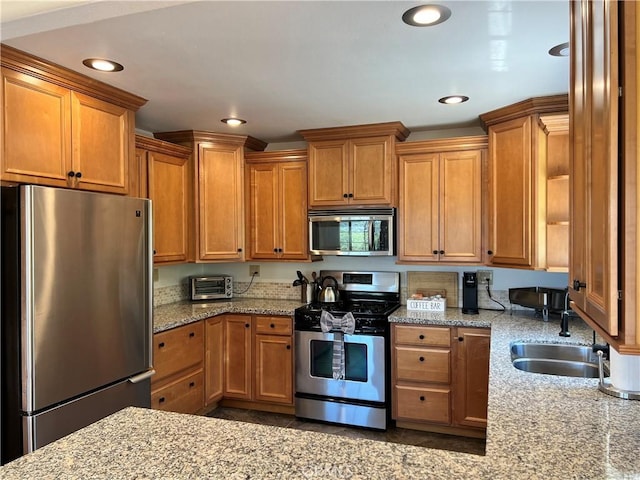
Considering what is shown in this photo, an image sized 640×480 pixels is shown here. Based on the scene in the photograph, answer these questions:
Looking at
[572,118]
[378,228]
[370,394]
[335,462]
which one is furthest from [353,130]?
[335,462]

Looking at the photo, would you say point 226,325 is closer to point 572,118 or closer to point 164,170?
point 164,170

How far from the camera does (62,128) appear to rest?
2.46 meters

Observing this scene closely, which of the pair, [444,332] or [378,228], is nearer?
[444,332]

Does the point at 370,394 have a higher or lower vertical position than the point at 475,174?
lower

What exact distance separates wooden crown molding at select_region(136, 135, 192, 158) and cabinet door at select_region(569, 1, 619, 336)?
9.50 feet

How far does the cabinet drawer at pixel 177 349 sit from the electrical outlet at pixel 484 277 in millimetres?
2290

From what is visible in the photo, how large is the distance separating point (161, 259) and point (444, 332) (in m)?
2.22

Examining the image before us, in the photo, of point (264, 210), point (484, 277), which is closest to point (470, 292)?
point (484, 277)

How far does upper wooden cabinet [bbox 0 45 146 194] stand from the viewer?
2.21 metres

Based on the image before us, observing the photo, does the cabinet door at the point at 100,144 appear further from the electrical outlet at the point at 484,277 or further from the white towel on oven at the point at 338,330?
the electrical outlet at the point at 484,277

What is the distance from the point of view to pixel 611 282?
0.88m

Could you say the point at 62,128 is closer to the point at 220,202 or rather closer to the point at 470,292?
the point at 220,202

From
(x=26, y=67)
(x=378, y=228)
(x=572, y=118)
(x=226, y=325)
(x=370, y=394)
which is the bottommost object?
(x=370, y=394)

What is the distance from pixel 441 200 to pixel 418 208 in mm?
190
